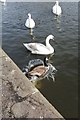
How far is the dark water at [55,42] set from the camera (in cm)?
866

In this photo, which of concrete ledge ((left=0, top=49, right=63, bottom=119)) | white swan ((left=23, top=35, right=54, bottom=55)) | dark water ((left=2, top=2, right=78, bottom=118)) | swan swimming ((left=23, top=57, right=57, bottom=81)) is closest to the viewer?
concrete ledge ((left=0, top=49, right=63, bottom=119))

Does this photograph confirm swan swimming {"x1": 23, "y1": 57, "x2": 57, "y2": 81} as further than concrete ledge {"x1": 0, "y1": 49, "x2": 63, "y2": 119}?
Yes

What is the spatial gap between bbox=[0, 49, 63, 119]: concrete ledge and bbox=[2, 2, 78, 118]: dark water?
213 cm

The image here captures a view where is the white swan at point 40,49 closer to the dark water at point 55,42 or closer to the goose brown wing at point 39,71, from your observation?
the dark water at point 55,42

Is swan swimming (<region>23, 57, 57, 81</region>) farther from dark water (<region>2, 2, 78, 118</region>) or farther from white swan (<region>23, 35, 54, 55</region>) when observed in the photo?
white swan (<region>23, 35, 54, 55</region>)

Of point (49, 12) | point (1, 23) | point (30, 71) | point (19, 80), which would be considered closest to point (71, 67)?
point (30, 71)

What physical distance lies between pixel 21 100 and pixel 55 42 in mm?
7937

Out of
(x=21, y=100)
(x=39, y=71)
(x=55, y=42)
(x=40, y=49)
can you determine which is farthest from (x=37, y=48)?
(x=21, y=100)

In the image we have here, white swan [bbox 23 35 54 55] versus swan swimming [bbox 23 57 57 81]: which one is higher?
white swan [bbox 23 35 54 55]

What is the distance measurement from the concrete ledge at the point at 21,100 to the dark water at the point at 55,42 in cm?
213

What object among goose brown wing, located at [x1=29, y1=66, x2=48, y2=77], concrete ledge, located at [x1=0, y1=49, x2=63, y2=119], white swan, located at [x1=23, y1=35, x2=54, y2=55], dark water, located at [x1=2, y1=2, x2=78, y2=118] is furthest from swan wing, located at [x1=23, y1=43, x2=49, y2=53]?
concrete ledge, located at [x1=0, y1=49, x2=63, y2=119]

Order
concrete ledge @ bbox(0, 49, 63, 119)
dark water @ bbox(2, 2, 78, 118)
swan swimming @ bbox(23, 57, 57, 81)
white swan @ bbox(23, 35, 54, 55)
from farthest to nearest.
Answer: white swan @ bbox(23, 35, 54, 55)
swan swimming @ bbox(23, 57, 57, 81)
dark water @ bbox(2, 2, 78, 118)
concrete ledge @ bbox(0, 49, 63, 119)

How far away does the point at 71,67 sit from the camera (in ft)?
34.6

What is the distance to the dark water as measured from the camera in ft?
28.4
